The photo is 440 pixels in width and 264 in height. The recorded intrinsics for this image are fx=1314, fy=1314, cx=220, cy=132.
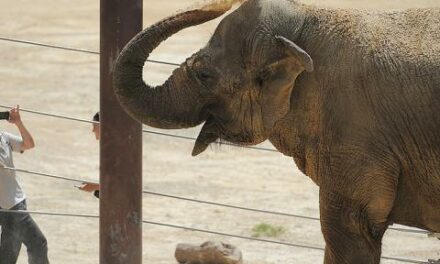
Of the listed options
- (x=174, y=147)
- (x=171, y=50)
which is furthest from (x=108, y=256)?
(x=171, y=50)

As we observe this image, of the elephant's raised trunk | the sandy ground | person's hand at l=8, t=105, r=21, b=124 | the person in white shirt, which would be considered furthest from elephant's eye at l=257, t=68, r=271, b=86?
the person in white shirt

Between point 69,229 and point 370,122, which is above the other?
point 370,122

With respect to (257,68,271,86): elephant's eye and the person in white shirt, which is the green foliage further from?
(257,68,271,86): elephant's eye

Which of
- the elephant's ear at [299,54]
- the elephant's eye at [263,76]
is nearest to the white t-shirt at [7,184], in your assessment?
the elephant's eye at [263,76]

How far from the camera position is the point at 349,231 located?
16.1 feet

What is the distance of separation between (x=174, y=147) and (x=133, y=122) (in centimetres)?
685

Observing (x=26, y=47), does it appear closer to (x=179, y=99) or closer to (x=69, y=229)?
(x=69, y=229)

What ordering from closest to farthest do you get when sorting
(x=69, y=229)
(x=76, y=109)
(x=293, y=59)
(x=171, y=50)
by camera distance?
1. (x=293, y=59)
2. (x=69, y=229)
3. (x=76, y=109)
4. (x=171, y=50)

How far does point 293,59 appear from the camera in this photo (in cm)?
476

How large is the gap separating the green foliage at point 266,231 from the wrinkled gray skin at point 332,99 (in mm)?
4692

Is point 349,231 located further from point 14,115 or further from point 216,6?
Answer: point 14,115

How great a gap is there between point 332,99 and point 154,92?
70 centimetres

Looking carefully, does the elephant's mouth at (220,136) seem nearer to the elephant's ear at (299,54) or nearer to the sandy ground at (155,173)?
the elephant's ear at (299,54)

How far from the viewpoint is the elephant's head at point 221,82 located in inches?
193
